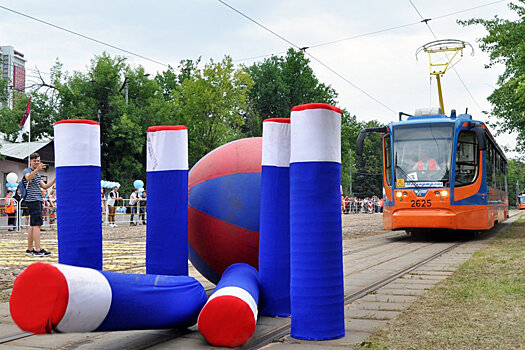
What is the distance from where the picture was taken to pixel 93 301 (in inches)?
133

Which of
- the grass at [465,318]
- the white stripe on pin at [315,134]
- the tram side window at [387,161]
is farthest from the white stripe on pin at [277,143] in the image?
the tram side window at [387,161]

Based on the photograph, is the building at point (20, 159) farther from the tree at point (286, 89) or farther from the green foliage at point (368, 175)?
the green foliage at point (368, 175)

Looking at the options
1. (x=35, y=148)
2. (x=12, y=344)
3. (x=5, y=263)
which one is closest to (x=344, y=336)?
(x=12, y=344)

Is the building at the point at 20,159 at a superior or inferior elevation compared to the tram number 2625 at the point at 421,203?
superior

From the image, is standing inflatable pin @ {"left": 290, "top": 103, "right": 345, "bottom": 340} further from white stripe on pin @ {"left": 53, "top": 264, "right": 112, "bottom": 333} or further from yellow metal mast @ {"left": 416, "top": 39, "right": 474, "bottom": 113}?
yellow metal mast @ {"left": 416, "top": 39, "right": 474, "bottom": 113}

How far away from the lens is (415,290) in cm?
690

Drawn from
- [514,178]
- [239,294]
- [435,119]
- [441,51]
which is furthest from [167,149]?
[514,178]

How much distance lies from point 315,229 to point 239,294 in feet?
2.43

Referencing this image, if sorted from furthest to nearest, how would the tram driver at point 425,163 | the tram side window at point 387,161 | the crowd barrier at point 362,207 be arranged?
the crowd barrier at point 362,207, the tram side window at point 387,161, the tram driver at point 425,163

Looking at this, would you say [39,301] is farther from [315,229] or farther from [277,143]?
[277,143]

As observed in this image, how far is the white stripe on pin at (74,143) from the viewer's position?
4.96 metres

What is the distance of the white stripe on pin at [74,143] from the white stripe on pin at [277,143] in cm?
153

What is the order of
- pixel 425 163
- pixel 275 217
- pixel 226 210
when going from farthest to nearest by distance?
pixel 425 163
pixel 226 210
pixel 275 217

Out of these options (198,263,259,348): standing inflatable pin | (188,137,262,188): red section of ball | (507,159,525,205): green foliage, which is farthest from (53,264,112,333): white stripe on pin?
(507,159,525,205): green foliage
